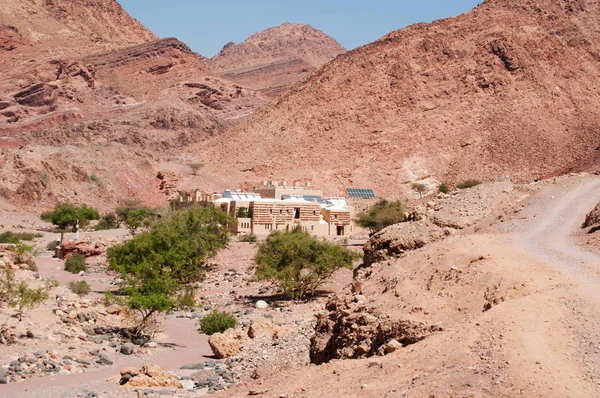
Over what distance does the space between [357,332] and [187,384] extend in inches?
216

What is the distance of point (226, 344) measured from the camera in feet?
58.6

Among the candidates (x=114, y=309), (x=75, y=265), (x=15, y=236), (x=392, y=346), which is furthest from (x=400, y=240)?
(x=15, y=236)

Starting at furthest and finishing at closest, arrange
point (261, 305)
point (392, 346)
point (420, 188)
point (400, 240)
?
1. point (420, 188)
2. point (261, 305)
3. point (400, 240)
4. point (392, 346)

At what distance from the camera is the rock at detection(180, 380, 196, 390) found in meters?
15.2

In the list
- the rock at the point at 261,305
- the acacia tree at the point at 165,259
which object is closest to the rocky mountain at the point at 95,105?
the acacia tree at the point at 165,259

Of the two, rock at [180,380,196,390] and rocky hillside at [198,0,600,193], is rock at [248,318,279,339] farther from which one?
rocky hillside at [198,0,600,193]

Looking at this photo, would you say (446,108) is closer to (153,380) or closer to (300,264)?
(300,264)

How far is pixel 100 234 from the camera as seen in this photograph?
47156 millimetres

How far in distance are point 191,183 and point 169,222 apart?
3637cm

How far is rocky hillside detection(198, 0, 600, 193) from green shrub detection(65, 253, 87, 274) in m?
35.9

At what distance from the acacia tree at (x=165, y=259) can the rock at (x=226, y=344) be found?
9.24 ft

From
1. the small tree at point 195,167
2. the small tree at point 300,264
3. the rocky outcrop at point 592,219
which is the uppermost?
the small tree at point 195,167

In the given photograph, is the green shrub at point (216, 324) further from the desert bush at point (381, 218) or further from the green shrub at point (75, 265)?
the desert bush at point (381, 218)

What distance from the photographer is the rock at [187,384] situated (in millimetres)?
15173
